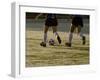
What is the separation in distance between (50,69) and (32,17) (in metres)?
0.40

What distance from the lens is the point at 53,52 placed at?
1.97m

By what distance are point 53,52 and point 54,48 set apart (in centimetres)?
3

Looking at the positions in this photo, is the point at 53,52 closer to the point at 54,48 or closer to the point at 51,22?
the point at 54,48

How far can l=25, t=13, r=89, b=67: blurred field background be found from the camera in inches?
74.4

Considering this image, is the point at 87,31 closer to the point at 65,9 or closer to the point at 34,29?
the point at 65,9

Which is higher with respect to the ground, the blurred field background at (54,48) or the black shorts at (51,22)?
the black shorts at (51,22)

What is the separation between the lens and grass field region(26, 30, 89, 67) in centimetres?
189

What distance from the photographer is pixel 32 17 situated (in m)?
1.89

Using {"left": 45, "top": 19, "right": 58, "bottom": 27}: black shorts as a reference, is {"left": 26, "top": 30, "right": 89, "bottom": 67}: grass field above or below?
below

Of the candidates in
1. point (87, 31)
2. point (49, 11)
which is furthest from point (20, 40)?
point (87, 31)

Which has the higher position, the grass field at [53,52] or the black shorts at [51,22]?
the black shorts at [51,22]

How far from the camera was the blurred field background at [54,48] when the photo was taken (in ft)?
6.20

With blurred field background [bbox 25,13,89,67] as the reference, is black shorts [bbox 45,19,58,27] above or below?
above

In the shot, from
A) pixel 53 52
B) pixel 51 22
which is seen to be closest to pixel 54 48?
pixel 53 52
